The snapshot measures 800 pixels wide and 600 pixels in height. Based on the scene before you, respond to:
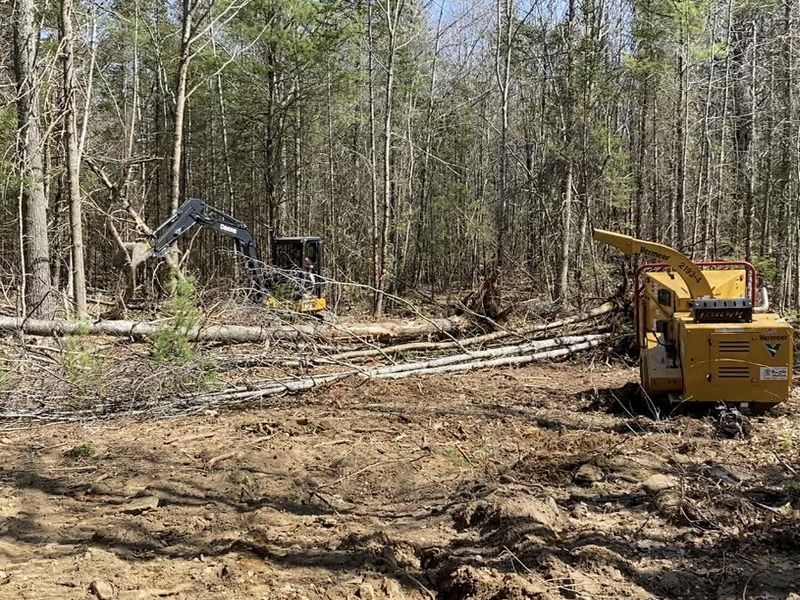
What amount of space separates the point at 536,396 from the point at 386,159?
442 inches

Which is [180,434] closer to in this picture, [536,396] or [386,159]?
[536,396]

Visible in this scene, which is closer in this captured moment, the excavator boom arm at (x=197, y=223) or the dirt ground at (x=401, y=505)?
the dirt ground at (x=401, y=505)

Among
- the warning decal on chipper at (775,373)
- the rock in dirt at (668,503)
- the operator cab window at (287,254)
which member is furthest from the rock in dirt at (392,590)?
the operator cab window at (287,254)

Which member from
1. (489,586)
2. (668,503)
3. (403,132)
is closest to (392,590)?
(489,586)

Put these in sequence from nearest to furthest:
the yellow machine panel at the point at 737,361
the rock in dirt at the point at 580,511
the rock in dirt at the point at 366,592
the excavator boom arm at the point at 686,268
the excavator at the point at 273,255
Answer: the rock in dirt at the point at 366,592
the rock in dirt at the point at 580,511
the yellow machine panel at the point at 737,361
the excavator boom arm at the point at 686,268
the excavator at the point at 273,255

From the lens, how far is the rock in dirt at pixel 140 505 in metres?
5.11

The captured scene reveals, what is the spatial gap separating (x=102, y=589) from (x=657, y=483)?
413 centimetres

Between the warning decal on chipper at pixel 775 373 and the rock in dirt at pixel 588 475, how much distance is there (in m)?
2.61

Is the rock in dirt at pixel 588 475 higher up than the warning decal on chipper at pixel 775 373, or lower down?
lower down

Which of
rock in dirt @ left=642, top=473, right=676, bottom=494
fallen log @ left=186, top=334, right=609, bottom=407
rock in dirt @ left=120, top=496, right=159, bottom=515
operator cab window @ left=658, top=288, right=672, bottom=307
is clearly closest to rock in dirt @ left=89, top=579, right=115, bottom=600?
rock in dirt @ left=120, top=496, right=159, bottom=515

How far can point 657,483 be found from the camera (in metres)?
5.45

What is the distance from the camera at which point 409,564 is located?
164 inches

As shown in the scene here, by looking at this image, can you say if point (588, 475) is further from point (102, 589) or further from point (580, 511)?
point (102, 589)

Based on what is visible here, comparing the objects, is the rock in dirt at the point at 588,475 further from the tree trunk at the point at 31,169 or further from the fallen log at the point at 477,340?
the tree trunk at the point at 31,169
